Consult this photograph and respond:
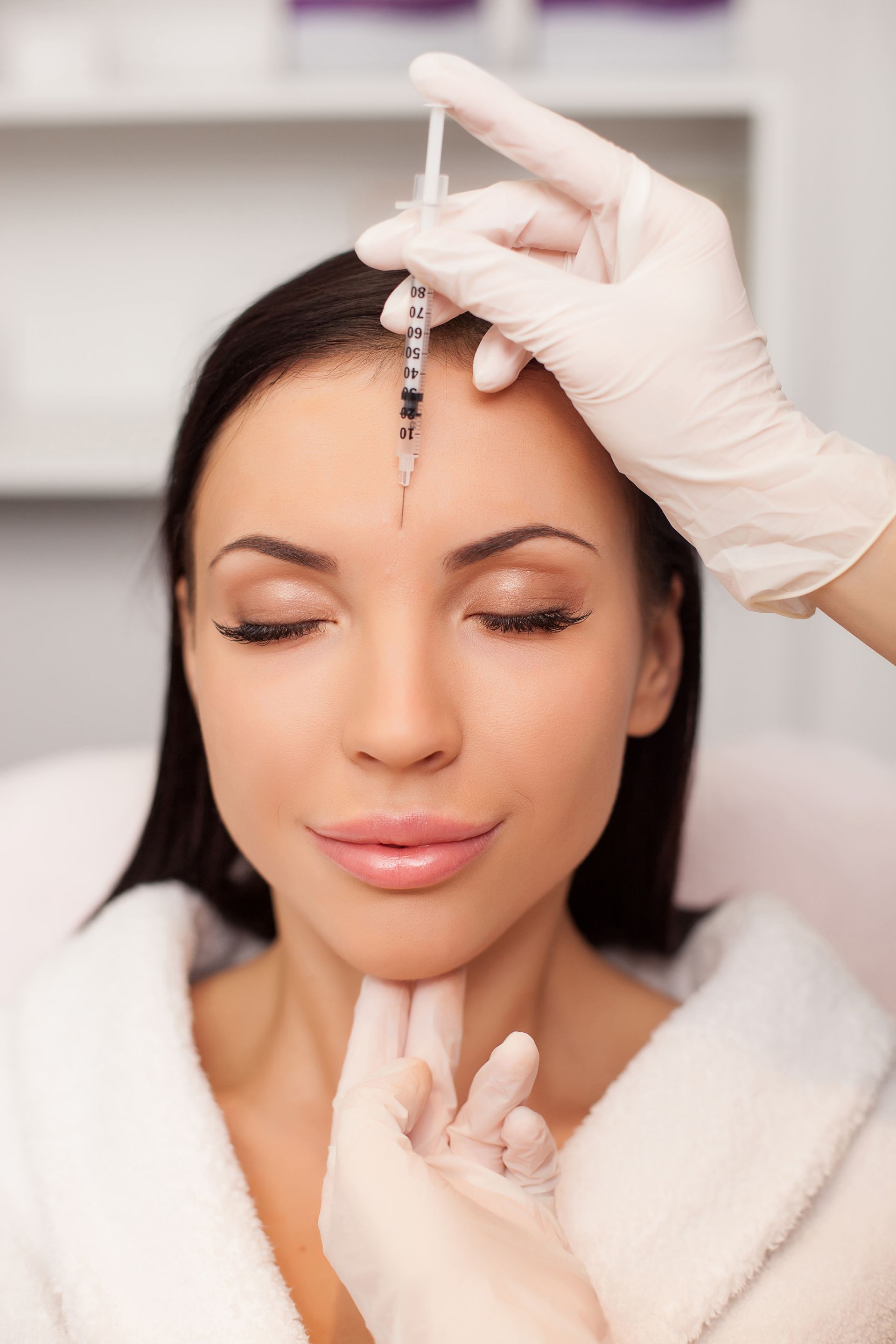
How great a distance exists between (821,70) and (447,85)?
167cm

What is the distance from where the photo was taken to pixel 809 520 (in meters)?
0.82

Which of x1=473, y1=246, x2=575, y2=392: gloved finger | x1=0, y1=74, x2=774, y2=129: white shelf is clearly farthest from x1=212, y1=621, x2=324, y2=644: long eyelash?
x1=0, y1=74, x2=774, y2=129: white shelf

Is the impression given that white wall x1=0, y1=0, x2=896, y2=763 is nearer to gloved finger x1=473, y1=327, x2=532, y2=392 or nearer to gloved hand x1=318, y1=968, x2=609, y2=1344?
gloved finger x1=473, y1=327, x2=532, y2=392

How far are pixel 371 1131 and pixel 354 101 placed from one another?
170 cm

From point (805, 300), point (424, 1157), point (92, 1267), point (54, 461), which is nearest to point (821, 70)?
point (805, 300)

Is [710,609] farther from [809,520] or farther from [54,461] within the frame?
[809,520]

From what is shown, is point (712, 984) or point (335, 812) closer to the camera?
point (335, 812)

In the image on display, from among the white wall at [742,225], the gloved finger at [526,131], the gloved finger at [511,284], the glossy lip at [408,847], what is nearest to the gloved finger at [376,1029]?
the glossy lip at [408,847]

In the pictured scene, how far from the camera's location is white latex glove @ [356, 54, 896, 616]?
0.82 m

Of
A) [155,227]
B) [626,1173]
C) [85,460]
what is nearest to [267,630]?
[626,1173]

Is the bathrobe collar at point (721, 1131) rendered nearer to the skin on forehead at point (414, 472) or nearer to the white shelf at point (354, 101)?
the skin on forehead at point (414, 472)

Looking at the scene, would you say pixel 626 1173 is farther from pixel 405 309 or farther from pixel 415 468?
pixel 405 309

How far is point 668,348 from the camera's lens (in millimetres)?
826

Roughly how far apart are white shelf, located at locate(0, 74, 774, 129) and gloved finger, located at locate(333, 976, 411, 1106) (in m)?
1.50
